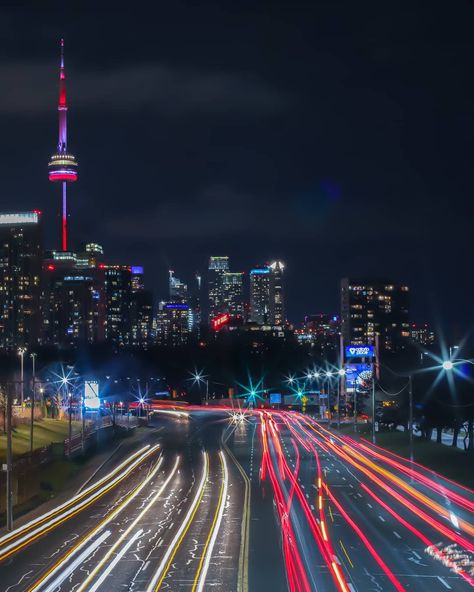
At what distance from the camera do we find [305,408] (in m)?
169

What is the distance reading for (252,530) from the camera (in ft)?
139

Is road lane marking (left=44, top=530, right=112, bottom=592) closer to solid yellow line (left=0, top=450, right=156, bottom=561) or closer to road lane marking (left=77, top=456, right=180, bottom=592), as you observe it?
road lane marking (left=77, top=456, right=180, bottom=592)

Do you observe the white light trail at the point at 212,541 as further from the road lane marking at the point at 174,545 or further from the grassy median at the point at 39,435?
the grassy median at the point at 39,435

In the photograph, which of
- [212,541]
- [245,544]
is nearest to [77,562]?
[212,541]

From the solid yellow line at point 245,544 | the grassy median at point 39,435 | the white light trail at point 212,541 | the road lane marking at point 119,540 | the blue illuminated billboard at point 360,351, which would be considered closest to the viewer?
the solid yellow line at point 245,544

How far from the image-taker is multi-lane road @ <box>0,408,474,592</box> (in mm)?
31922

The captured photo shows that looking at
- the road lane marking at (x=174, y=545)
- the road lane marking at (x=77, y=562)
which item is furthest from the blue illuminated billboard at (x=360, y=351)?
the road lane marking at (x=77, y=562)

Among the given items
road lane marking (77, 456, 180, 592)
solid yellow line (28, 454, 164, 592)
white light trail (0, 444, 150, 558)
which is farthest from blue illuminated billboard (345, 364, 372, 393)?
solid yellow line (28, 454, 164, 592)

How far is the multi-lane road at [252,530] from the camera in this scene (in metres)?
31.9

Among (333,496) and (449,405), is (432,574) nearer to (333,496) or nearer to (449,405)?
(333,496)

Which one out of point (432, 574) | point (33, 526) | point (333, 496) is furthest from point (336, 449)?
point (432, 574)

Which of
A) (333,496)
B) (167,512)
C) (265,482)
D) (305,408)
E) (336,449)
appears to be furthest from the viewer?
(305,408)

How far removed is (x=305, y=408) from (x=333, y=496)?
115 metres

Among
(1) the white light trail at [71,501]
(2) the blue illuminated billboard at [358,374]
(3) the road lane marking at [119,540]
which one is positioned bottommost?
(1) the white light trail at [71,501]
